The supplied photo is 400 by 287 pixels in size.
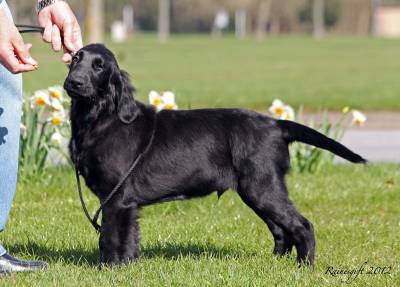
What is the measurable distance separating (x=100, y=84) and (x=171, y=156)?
57 centimetres

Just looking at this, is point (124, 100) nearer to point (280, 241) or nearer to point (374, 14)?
point (280, 241)

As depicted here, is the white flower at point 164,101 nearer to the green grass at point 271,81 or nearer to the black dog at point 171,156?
the black dog at point 171,156

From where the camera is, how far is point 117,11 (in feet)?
354

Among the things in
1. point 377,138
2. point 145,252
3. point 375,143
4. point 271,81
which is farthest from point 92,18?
point 145,252

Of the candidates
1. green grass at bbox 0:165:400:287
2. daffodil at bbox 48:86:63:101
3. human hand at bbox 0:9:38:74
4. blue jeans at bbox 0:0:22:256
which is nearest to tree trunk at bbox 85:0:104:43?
green grass at bbox 0:165:400:287

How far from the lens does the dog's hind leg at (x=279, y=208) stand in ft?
14.6

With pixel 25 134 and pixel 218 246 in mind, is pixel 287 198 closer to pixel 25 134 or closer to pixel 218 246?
pixel 218 246

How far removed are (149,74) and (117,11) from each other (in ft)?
268

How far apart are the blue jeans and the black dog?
38 cm

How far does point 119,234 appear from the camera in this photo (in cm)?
440

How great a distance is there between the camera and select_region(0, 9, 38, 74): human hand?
150 inches

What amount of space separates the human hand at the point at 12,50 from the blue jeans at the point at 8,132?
0.63 metres

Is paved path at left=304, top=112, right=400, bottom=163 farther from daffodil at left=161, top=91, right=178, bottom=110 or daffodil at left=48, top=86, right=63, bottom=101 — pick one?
daffodil at left=48, top=86, right=63, bottom=101

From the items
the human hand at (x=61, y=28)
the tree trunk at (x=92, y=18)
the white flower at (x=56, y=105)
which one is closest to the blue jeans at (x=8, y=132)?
the human hand at (x=61, y=28)
